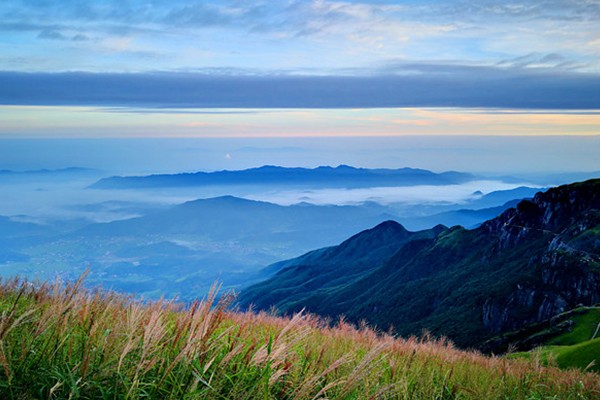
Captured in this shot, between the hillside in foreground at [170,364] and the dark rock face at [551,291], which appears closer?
the hillside in foreground at [170,364]

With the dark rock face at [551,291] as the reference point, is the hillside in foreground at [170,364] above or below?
above

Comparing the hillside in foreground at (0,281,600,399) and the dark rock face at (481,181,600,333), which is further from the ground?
the hillside in foreground at (0,281,600,399)

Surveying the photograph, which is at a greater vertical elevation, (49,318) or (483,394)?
(49,318)

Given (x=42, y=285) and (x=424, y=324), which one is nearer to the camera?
(x=42, y=285)

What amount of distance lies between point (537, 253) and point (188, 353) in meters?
203

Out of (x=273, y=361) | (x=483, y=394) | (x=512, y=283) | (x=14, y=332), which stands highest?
(x=14, y=332)

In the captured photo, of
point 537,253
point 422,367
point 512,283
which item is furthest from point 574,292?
point 422,367

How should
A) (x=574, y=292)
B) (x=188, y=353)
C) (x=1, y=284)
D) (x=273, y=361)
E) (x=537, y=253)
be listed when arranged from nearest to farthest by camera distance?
(x=188, y=353) < (x=273, y=361) < (x=1, y=284) < (x=574, y=292) < (x=537, y=253)

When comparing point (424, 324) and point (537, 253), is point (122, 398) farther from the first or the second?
point (537, 253)

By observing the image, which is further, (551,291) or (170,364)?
(551,291)

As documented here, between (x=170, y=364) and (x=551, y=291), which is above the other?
(x=170, y=364)

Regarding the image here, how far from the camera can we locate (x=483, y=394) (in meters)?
7.25

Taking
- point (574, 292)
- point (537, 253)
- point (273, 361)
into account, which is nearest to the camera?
point (273, 361)

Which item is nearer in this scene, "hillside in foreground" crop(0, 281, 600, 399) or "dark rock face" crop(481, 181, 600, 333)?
"hillside in foreground" crop(0, 281, 600, 399)
